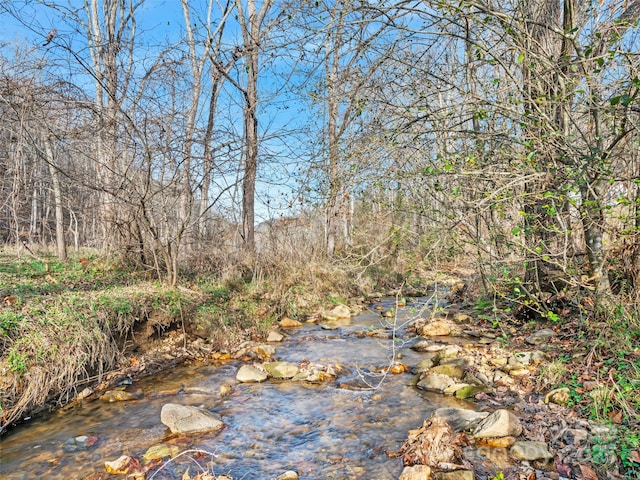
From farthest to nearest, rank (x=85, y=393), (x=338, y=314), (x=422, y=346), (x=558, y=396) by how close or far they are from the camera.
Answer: (x=338, y=314) < (x=422, y=346) < (x=85, y=393) < (x=558, y=396)

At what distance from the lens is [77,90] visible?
6383 mm

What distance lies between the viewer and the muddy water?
383 centimetres

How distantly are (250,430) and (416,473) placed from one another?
1.93m

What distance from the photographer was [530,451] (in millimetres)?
3648

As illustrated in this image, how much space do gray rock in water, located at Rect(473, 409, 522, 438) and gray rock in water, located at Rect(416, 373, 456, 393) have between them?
1.27 m

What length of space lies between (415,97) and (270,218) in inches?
240

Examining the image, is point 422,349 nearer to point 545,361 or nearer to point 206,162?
point 545,361

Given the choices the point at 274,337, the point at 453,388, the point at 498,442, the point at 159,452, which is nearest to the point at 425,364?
the point at 453,388

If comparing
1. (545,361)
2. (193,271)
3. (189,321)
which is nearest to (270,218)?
(193,271)

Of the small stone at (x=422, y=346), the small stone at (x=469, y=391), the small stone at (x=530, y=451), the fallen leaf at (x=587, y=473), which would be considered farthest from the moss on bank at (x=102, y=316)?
the fallen leaf at (x=587, y=473)

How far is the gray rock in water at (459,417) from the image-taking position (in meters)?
4.18

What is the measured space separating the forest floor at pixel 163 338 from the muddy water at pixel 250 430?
0.48m

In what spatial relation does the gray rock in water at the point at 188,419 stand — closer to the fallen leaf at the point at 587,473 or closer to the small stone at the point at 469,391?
the small stone at the point at 469,391

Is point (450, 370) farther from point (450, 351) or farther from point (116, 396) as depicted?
point (116, 396)
